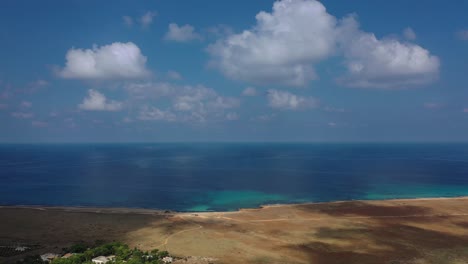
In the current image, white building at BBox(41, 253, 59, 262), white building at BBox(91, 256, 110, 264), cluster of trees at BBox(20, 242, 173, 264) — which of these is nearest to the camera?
cluster of trees at BBox(20, 242, 173, 264)

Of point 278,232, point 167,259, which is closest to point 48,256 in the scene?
point 167,259

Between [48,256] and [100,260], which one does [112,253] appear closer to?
[100,260]

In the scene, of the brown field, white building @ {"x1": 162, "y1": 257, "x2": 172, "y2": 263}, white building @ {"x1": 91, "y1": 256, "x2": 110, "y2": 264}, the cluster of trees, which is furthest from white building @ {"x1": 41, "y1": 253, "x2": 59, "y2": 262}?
white building @ {"x1": 162, "y1": 257, "x2": 172, "y2": 263}

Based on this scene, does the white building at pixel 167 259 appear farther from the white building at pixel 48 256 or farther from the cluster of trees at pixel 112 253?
the white building at pixel 48 256

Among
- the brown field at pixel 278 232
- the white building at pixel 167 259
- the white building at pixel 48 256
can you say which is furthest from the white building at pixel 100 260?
the brown field at pixel 278 232

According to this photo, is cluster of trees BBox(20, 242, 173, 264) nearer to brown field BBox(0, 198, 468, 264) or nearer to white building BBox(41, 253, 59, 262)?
white building BBox(41, 253, 59, 262)

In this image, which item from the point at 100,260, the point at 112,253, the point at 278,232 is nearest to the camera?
the point at 100,260
